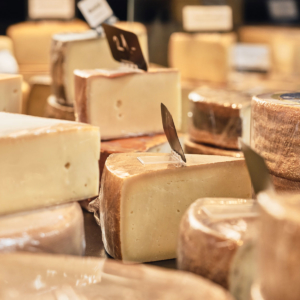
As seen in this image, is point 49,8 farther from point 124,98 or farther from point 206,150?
point 206,150

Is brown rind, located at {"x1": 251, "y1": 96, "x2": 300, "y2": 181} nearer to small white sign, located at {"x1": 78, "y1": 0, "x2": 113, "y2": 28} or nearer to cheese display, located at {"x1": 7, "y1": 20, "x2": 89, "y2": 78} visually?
small white sign, located at {"x1": 78, "y1": 0, "x2": 113, "y2": 28}

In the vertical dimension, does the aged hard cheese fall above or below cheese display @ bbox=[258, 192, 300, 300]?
below

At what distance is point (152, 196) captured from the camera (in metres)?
1.23

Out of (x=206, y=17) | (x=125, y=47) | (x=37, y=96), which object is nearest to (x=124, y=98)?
(x=125, y=47)

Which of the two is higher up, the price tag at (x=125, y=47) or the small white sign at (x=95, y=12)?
the small white sign at (x=95, y=12)

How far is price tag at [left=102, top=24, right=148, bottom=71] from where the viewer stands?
1688mm

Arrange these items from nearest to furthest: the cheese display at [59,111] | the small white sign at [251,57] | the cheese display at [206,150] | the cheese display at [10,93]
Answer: the cheese display at [10,93], the cheese display at [206,150], the cheese display at [59,111], the small white sign at [251,57]

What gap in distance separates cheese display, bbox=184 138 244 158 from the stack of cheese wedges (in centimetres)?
62

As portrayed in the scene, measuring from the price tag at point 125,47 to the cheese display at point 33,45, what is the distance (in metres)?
1.21

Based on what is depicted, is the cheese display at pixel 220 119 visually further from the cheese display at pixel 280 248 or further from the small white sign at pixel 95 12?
the cheese display at pixel 280 248

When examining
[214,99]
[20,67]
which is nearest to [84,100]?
[214,99]

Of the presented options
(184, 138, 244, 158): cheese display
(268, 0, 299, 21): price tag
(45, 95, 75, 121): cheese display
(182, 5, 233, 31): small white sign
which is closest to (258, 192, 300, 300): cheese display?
(184, 138, 244, 158): cheese display

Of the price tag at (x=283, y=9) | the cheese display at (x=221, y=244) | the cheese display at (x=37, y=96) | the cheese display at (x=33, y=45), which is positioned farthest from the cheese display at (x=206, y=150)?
the price tag at (x=283, y=9)

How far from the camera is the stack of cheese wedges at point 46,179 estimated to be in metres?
1.02
